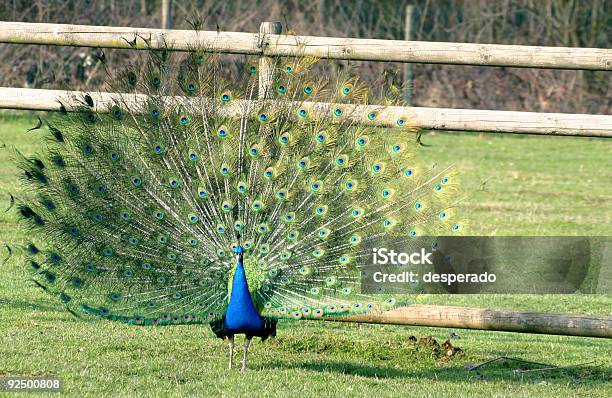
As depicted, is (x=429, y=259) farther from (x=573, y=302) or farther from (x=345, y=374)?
(x=345, y=374)

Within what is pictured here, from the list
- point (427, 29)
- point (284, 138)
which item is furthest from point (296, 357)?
point (427, 29)

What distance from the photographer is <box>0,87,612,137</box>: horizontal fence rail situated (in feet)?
19.2

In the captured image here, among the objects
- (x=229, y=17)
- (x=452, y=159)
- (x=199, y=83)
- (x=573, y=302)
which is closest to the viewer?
(x=199, y=83)

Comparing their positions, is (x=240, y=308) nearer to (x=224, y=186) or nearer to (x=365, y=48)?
(x=224, y=186)

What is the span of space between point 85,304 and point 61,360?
0.46 m

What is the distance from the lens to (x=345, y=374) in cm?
595

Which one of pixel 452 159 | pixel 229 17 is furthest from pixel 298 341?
pixel 229 17

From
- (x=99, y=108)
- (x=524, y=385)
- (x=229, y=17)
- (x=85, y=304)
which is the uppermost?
(x=229, y=17)

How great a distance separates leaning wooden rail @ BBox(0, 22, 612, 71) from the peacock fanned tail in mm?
107

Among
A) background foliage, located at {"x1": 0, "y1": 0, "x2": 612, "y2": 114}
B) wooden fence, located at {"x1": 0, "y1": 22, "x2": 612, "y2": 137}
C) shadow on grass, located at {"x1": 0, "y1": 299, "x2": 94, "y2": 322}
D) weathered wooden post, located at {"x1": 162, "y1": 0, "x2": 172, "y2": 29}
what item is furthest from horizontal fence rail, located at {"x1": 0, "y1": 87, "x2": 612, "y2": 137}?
background foliage, located at {"x1": 0, "y1": 0, "x2": 612, "y2": 114}

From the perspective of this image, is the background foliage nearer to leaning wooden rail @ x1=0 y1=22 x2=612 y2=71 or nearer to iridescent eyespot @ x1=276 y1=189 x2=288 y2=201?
leaning wooden rail @ x1=0 y1=22 x2=612 y2=71

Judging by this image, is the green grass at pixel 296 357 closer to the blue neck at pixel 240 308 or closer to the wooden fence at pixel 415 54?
the blue neck at pixel 240 308

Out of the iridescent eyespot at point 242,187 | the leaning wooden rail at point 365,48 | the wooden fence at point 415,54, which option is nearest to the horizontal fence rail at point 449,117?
Result: the wooden fence at point 415,54

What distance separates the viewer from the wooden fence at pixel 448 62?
585cm
